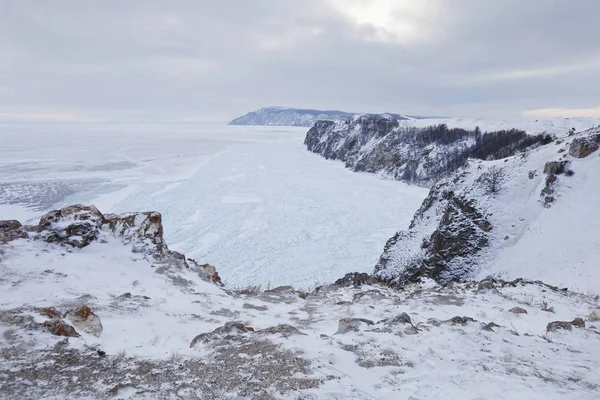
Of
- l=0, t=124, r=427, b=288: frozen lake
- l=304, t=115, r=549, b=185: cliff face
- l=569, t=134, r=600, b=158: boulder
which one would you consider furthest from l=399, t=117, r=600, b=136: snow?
l=569, t=134, r=600, b=158: boulder

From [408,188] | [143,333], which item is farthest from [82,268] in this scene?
[408,188]

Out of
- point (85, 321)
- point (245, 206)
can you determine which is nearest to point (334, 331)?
point (85, 321)

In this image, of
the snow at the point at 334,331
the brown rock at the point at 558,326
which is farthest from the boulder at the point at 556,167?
the brown rock at the point at 558,326

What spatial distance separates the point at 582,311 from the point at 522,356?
472 centimetres

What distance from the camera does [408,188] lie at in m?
47.3

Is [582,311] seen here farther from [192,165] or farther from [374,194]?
[192,165]

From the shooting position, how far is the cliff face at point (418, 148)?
50750 millimetres

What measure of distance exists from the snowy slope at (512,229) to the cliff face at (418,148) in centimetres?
3045

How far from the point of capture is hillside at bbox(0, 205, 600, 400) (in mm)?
4238

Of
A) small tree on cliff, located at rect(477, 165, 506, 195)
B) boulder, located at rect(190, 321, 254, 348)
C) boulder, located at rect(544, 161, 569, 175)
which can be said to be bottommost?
boulder, located at rect(190, 321, 254, 348)

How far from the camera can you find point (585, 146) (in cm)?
1912

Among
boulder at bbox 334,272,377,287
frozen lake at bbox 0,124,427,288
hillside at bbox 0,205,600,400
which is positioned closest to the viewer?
hillside at bbox 0,205,600,400

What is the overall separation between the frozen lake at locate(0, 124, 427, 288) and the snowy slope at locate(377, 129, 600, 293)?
460 centimetres

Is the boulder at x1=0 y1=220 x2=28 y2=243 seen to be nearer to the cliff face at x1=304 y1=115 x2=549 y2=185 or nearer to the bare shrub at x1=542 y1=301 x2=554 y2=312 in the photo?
the bare shrub at x1=542 y1=301 x2=554 y2=312
